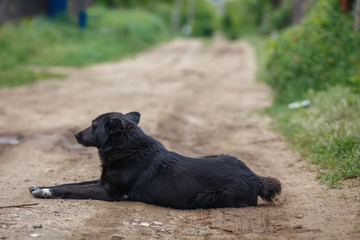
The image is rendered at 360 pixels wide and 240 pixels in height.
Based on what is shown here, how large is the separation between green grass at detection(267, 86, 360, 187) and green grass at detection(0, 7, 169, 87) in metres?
8.81

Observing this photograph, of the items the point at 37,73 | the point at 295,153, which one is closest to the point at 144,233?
the point at 295,153

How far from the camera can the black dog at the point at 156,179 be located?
5.55 meters

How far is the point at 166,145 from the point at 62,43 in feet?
54.4

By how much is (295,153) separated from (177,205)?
11.7 ft

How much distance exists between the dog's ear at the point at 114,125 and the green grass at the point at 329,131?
275 centimetres

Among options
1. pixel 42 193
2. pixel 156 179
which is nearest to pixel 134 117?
pixel 156 179

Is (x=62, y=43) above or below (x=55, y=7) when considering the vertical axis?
below

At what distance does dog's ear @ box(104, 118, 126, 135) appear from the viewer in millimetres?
5625

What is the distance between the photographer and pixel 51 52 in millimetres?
21625

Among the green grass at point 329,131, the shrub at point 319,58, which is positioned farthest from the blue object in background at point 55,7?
the green grass at point 329,131

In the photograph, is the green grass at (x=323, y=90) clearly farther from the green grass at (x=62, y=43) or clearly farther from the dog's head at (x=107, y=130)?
the green grass at (x=62, y=43)

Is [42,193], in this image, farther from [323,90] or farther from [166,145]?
[323,90]

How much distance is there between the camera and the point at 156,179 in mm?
5602

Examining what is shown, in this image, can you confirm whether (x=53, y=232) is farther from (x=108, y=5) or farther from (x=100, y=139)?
(x=108, y=5)
